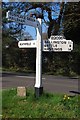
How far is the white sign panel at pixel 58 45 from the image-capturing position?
845 centimetres

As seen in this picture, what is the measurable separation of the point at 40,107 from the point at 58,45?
6.08ft

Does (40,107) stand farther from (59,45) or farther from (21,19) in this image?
(21,19)

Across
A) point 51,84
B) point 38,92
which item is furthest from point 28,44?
point 51,84

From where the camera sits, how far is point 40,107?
24.0 ft

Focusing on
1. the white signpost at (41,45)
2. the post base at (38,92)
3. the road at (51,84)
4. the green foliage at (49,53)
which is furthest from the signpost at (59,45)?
the green foliage at (49,53)

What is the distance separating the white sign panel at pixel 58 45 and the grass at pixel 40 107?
3.86ft

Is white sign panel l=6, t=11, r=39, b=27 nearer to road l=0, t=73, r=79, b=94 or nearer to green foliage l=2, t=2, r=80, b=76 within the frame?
road l=0, t=73, r=79, b=94

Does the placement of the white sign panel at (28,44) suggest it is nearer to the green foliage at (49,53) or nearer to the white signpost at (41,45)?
the white signpost at (41,45)

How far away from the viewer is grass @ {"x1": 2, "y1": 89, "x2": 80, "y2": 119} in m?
6.92

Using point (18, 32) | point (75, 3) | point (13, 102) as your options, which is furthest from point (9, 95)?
point (18, 32)

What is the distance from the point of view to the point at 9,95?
27.7 feet

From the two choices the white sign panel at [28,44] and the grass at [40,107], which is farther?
the white sign panel at [28,44]

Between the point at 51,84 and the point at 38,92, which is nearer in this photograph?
the point at 38,92

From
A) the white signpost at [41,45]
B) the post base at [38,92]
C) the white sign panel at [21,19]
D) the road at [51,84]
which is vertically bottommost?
the road at [51,84]
